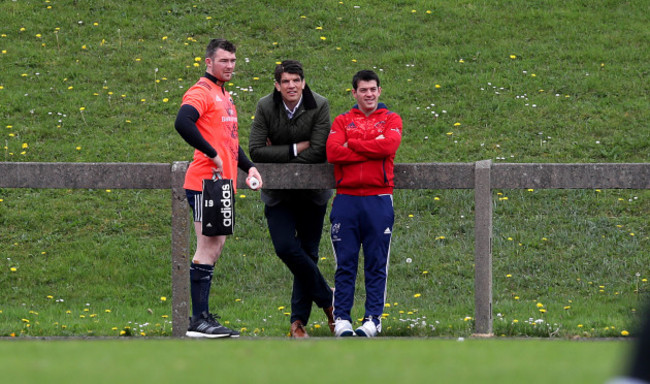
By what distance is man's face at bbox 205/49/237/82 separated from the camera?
661cm

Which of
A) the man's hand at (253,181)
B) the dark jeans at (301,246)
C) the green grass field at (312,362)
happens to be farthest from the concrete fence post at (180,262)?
the green grass field at (312,362)

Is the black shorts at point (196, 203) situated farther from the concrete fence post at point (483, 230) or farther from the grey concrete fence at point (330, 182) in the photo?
the concrete fence post at point (483, 230)

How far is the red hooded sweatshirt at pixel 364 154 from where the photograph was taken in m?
6.70

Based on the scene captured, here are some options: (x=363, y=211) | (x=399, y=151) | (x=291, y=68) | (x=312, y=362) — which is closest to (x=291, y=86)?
(x=291, y=68)

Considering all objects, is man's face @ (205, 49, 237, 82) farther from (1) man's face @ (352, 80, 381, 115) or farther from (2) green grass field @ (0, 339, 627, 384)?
(2) green grass field @ (0, 339, 627, 384)

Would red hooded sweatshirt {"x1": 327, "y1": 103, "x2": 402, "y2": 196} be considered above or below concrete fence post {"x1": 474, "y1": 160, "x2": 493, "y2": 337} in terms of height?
above

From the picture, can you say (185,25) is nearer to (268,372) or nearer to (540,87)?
(540,87)

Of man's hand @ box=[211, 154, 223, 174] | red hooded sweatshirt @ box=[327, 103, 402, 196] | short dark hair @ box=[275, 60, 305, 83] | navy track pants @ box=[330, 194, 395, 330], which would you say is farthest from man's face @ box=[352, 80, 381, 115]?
man's hand @ box=[211, 154, 223, 174]

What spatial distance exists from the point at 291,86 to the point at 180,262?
1.45m

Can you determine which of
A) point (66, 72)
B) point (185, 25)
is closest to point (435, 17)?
point (185, 25)

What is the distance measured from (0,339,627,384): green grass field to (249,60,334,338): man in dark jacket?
63.4 inches

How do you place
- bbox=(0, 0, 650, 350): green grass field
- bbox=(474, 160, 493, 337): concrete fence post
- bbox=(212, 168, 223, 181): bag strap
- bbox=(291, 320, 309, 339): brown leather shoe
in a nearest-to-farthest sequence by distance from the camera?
1. bbox=(212, 168, 223, 181): bag strap
2. bbox=(474, 160, 493, 337): concrete fence post
3. bbox=(291, 320, 309, 339): brown leather shoe
4. bbox=(0, 0, 650, 350): green grass field

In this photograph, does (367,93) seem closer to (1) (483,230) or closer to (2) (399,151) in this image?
(1) (483,230)

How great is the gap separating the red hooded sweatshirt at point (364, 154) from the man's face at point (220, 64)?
85 centimetres
